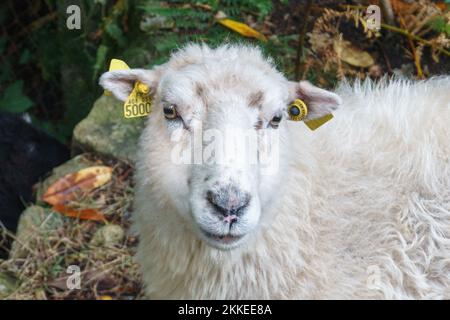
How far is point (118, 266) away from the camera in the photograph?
16.6 feet

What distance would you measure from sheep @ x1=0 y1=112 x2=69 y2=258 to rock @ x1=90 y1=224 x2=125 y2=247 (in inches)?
36.0

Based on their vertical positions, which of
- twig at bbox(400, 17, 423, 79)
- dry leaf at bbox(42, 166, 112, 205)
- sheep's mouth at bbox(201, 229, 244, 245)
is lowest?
sheep's mouth at bbox(201, 229, 244, 245)

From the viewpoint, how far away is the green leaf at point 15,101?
6555mm

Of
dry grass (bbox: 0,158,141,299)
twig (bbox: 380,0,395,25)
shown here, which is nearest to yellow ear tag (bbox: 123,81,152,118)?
dry grass (bbox: 0,158,141,299)

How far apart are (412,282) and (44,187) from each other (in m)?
3.33

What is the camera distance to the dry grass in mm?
4922

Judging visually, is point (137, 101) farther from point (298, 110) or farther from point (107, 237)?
point (107, 237)

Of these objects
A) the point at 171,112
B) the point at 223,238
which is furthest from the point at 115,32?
the point at 223,238

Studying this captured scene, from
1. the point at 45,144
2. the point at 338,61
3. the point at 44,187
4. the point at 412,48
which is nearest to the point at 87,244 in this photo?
the point at 44,187

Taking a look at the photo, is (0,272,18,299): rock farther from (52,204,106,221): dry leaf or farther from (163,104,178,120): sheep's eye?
(163,104,178,120): sheep's eye

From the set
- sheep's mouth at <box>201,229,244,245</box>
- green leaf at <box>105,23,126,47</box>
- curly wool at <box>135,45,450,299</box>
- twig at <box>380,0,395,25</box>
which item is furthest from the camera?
green leaf at <box>105,23,126,47</box>

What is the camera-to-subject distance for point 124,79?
3.67 meters

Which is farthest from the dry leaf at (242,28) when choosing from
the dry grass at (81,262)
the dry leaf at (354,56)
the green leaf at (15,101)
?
the green leaf at (15,101)

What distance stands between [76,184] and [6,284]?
3.32 feet
